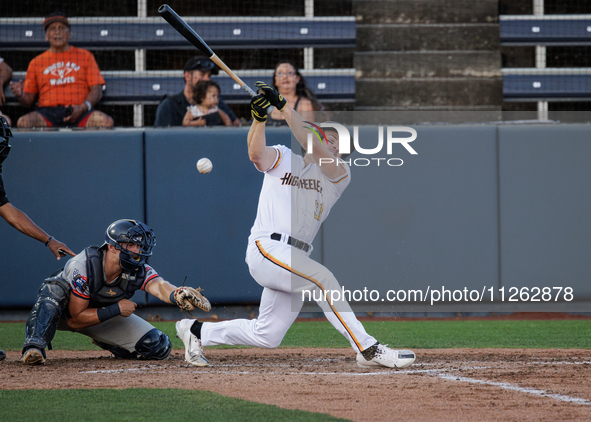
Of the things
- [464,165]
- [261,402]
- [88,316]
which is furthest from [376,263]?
[261,402]

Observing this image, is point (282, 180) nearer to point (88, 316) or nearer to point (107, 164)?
point (88, 316)

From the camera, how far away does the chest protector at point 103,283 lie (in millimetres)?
4652

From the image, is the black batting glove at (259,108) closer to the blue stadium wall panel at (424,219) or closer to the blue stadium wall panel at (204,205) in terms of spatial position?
the blue stadium wall panel at (204,205)

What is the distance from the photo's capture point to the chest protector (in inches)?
183

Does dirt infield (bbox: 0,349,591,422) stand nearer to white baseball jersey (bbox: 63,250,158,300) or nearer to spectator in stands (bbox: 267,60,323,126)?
white baseball jersey (bbox: 63,250,158,300)

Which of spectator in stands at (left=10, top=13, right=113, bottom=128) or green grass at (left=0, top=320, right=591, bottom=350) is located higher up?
spectator in stands at (left=10, top=13, right=113, bottom=128)

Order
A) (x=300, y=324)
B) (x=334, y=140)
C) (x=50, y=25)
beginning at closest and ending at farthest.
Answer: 1. (x=334, y=140)
2. (x=300, y=324)
3. (x=50, y=25)

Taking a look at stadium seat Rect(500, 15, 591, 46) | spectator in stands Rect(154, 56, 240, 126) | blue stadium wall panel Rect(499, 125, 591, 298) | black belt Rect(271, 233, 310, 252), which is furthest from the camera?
stadium seat Rect(500, 15, 591, 46)

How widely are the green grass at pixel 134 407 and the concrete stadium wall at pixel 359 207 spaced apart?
3.92 metres

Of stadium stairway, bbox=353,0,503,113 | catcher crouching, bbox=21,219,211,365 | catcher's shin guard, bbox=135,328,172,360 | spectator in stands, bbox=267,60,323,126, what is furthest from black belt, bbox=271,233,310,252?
stadium stairway, bbox=353,0,503,113

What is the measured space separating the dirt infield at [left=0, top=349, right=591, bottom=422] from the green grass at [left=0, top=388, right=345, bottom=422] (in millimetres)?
151

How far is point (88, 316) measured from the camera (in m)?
4.66

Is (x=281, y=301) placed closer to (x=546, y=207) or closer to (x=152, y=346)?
(x=152, y=346)

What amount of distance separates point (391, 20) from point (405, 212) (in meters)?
4.22
